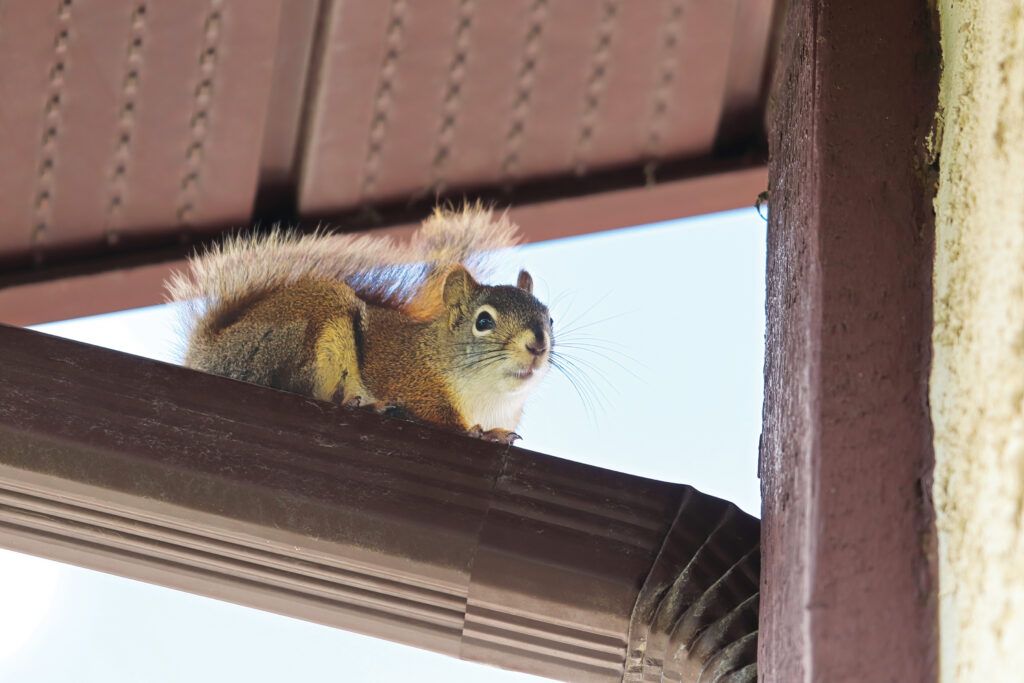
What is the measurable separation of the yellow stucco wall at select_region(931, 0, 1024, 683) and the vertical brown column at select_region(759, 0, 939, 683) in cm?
2

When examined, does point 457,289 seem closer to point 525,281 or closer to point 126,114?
point 525,281

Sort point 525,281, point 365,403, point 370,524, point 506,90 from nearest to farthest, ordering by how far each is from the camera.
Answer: point 370,524
point 365,403
point 506,90
point 525,281

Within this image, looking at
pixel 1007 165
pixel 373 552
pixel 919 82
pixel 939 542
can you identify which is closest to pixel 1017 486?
pixel 939 542

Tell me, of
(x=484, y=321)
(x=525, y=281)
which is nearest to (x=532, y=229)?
(x=484, y=321)

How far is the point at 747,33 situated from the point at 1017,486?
4.12 ft

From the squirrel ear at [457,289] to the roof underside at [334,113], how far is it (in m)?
0.15

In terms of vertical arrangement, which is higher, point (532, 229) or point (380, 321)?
point (532, 229)

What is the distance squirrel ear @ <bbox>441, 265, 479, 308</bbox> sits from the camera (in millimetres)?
1995

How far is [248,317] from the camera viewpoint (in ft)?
5.60

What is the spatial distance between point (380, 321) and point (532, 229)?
26 centimetres

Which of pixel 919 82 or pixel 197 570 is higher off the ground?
pixel 919 82

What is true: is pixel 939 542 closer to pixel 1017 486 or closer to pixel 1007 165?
pixel 1017 486

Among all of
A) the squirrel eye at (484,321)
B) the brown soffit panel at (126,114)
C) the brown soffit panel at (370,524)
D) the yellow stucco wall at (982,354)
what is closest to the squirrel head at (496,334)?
the squirrel eye at (484,321)

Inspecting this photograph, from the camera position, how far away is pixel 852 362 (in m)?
0.93
